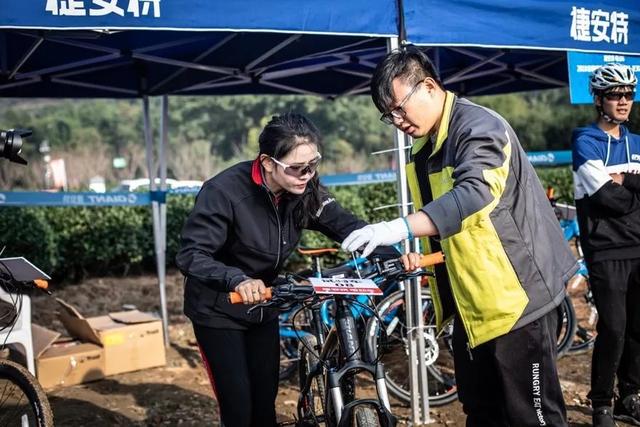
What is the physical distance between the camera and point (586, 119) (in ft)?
61.8

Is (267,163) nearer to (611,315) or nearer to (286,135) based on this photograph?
(286,135)

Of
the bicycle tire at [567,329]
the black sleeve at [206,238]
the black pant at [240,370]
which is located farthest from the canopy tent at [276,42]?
the bicycle tire at [567,329]

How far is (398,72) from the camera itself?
2793mm

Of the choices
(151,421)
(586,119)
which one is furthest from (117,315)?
(586,119)

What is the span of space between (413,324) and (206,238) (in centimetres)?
198

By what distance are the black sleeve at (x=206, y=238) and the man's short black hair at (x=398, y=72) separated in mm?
861

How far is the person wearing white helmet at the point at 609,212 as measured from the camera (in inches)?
171

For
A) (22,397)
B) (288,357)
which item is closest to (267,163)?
(22,397)

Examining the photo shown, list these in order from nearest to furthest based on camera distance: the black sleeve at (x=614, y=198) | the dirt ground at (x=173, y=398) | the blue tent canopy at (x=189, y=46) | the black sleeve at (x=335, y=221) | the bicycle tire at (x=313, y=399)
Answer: the black sleeve at (x=335, y=221), the bicycle tire at (x=313, y=399), the blue tent canopy at (x=189, y=46), the black sleeve at (x=614, y=198), the dirt ground at (x=173, y=398)

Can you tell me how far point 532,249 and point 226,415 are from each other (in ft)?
5.01

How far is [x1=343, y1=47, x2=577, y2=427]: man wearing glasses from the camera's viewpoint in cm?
273

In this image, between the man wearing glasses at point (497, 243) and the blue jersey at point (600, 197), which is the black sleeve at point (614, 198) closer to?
the blue jersey at point (600, 197)

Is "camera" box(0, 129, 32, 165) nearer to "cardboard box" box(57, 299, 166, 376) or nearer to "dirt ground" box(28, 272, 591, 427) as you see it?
"dirt ground" box(28, 272, 591, 427)

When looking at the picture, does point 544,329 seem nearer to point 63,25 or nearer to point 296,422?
point 296,422
